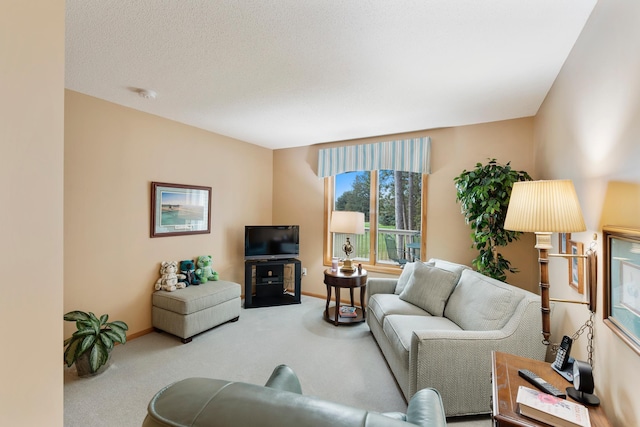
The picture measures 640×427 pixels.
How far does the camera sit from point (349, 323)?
3.44 meters

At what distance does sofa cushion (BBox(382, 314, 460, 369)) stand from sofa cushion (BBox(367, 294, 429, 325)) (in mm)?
102

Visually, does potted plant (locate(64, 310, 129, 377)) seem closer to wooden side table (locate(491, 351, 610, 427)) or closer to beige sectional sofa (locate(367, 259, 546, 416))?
beige sectional sofa (locate(367, 259, 546, 416))

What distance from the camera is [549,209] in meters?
1.36

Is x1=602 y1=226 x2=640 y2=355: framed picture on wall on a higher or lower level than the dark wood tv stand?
higher

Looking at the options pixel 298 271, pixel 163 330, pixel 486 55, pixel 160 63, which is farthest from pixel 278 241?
pixel 486 55

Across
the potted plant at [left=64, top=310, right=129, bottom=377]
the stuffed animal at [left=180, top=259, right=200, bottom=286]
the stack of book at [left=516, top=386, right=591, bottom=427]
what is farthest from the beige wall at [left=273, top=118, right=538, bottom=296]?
the potted plant at [left=64, top=310, right=129, bottom=377]

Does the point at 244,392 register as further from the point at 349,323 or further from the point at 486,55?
the point at 349,323

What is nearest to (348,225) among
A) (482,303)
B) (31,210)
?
(482,303)

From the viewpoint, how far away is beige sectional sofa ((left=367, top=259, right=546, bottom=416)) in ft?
5.98

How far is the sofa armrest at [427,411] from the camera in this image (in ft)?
2.77

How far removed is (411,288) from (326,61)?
7.32 feet

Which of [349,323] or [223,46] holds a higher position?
[223,46]

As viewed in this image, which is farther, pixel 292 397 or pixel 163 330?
pixel 163 330

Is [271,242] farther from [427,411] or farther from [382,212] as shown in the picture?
[427,411]
